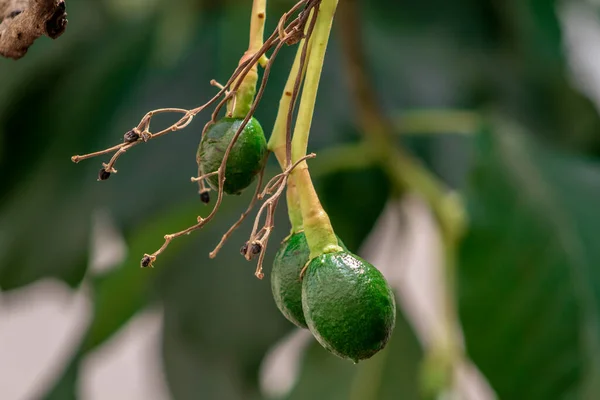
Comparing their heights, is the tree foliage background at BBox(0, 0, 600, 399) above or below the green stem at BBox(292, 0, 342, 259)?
below

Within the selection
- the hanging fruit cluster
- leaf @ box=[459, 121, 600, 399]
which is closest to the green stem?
the hanging fruit cluster

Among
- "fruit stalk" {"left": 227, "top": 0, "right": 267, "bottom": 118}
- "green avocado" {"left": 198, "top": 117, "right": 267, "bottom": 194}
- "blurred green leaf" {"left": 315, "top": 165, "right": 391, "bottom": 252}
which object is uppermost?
"fruit stalk" {"left": 227, "top": 0, "right": 267, "bottom": 118}

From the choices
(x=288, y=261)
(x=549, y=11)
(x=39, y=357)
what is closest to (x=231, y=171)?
(x=288, y=261)

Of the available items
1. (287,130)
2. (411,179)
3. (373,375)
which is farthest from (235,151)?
(373,375)

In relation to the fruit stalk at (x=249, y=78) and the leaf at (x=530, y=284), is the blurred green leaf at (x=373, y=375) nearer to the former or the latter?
the leaf at (x=530, y=284)

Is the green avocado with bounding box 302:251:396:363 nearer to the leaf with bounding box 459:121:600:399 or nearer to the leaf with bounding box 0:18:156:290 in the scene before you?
the leaf with bounding box 459:121:600:399

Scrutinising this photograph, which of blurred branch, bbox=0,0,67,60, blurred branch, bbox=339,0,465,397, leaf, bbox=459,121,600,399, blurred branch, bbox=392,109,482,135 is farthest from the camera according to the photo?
blurred branch, bbox=392,109,482,135
